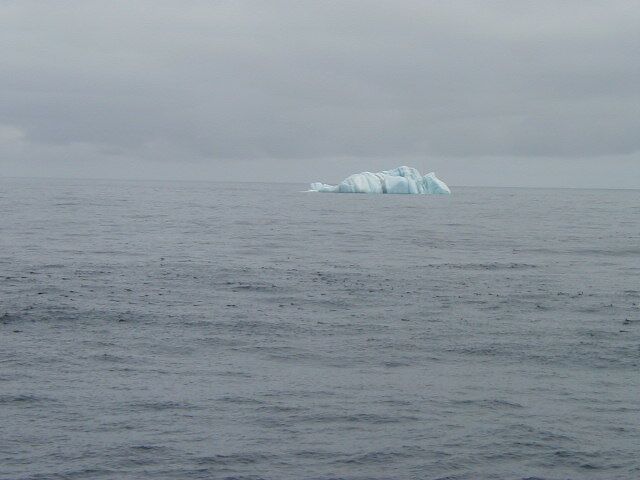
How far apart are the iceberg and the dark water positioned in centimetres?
7637

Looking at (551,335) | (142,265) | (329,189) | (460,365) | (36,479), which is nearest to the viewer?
(36,479)

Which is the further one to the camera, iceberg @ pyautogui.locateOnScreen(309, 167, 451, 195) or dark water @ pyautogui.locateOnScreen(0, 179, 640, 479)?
iceberg @ pyautogui.locateOnScreen(309, 167, 451, 195)

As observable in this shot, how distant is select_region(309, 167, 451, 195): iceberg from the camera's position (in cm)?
10471

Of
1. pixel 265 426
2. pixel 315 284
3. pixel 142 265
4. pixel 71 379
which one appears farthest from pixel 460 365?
pixel 142 265

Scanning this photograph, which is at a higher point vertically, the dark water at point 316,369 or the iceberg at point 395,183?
the iceberg at point 395,183

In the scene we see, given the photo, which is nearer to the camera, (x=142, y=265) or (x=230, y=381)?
(x=230, y=381)

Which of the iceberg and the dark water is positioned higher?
the iceberg

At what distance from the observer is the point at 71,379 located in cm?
1295

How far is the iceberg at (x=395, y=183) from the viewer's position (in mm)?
104706

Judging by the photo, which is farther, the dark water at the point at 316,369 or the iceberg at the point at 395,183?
the iceberg at the point at 395,183

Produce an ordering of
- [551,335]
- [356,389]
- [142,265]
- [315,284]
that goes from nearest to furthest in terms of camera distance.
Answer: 1. [356,389]
2. [551,335]
3. [315,284]
4. [142,265]

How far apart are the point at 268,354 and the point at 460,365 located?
3.61m

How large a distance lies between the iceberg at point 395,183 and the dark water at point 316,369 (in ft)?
251

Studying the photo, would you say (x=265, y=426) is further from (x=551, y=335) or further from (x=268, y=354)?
(x=551, y=335)
